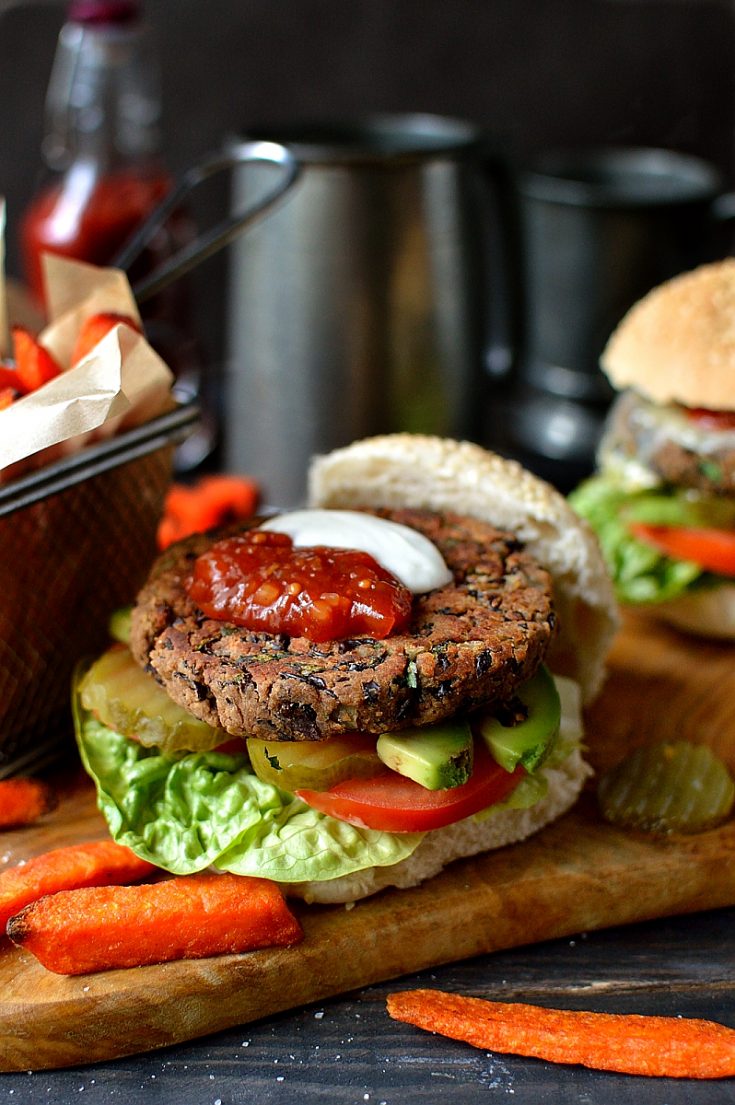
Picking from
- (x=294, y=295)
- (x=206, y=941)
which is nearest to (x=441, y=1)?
(x=294, y=295)

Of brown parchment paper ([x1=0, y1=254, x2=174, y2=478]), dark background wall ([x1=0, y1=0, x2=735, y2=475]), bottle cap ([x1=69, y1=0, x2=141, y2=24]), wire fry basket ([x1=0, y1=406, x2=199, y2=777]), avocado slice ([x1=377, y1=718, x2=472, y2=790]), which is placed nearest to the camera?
avocado slice ([x1=377, y1=718, x2=472, y2=790])

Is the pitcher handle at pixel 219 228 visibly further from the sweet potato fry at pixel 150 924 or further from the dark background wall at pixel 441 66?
the dark background wall at pixel 441 66

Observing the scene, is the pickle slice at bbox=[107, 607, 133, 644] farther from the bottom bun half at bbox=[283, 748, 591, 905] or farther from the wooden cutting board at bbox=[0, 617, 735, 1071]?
the bottom bun half at bbox=[283, 748, 591, 905]

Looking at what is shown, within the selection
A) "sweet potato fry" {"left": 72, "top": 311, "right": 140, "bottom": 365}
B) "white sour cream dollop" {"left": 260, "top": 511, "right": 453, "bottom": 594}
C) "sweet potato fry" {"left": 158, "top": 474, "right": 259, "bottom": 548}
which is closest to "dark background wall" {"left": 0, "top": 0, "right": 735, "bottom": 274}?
"sweet potato fry" {"left": 158, "top": 474, "right": 259, "bottom": 548}

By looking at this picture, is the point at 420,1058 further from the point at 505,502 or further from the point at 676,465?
the point at 676,465

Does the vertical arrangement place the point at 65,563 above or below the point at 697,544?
above

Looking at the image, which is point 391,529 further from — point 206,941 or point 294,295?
point 294,295

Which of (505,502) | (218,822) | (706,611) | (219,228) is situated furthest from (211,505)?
(218,822)
